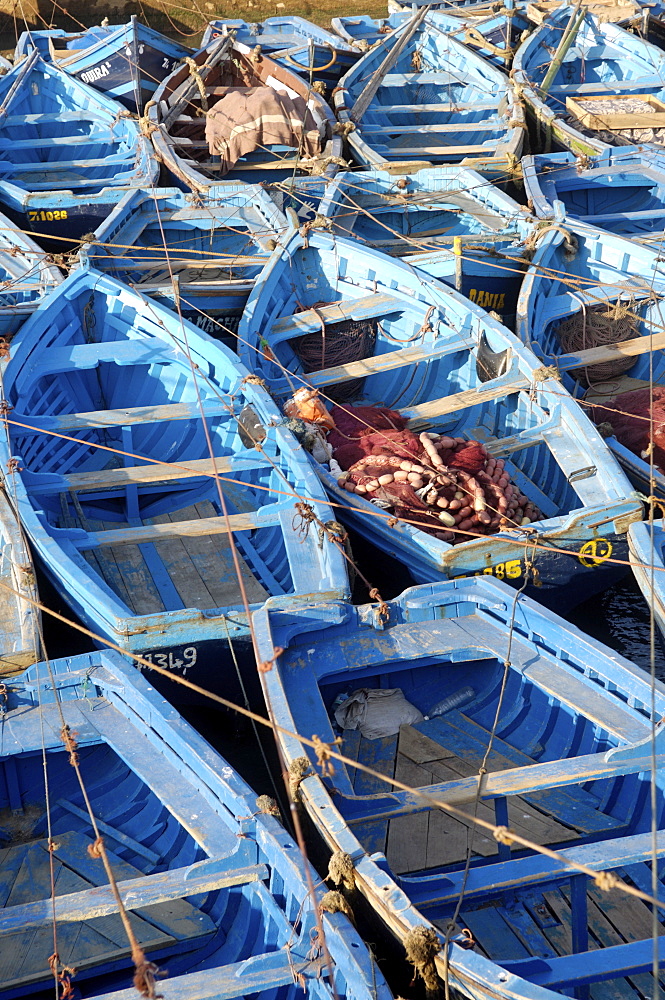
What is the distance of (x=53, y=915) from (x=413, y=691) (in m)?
2.83

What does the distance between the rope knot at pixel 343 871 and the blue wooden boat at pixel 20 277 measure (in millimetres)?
6453

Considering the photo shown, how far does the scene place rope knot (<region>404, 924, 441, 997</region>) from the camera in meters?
4.52

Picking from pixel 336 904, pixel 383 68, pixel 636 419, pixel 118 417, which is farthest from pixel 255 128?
pixel 336 904

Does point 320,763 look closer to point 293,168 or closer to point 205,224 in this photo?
point 205,224

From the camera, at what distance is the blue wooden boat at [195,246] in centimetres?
1040

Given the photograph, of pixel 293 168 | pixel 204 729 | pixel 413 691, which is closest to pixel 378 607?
pixel 413 691

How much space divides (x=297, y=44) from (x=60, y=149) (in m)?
4.68

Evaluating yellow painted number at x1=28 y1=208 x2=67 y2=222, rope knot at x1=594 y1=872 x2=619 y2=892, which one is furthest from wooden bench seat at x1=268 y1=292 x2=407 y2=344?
rope knot at x1=594 y1=872 x2=619 y2=892

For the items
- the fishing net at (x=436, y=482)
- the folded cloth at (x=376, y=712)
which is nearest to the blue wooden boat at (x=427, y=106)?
the fishing net at (x=436, y=482)

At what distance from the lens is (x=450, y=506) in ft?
25.3

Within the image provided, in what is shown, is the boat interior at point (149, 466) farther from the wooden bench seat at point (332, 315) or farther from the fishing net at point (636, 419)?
the fishing net at point (636, 419)

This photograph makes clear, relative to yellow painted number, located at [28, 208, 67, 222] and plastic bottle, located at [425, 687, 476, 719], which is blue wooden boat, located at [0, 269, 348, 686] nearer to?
plastic bottle, located at [425, 687, 476, 719]

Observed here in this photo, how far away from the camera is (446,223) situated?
12.4 metres

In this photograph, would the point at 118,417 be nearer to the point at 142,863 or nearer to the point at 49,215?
the point at 142,863
